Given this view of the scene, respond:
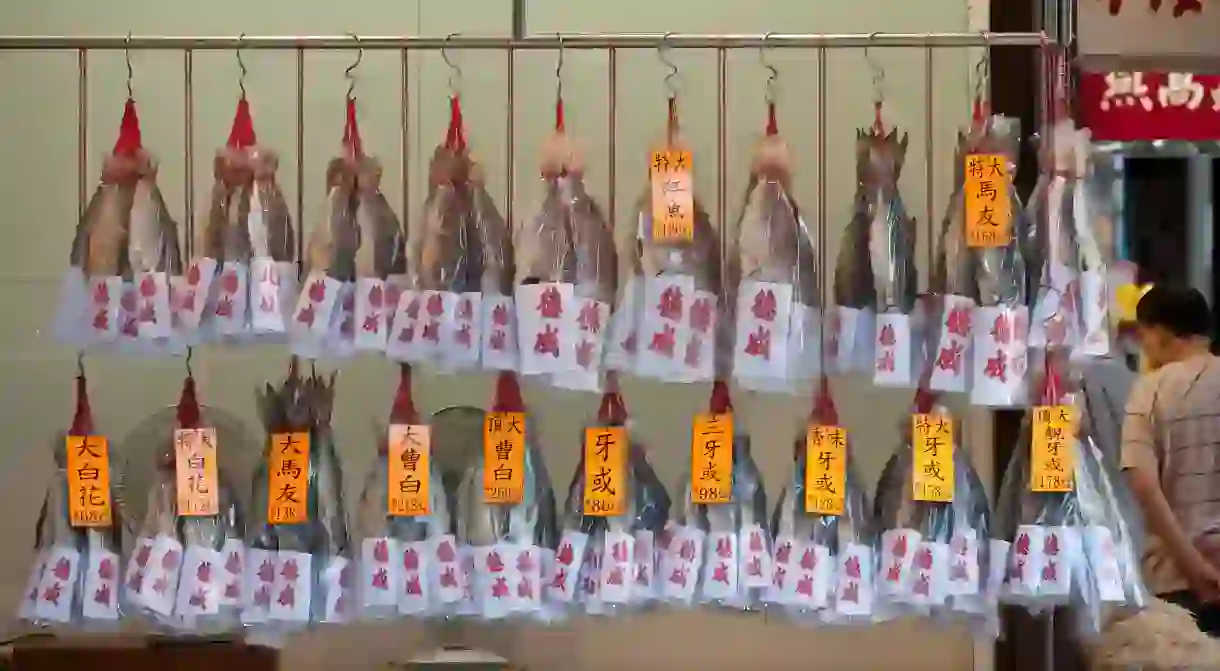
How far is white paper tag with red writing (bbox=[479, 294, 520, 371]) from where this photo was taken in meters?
1.84

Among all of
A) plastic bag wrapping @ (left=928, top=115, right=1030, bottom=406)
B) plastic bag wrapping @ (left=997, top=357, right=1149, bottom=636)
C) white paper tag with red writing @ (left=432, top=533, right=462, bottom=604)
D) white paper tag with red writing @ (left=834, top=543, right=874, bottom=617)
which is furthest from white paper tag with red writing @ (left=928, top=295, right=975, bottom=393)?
white paper tag with red writing @ (left=432, top=533, right=462, bottom=604)

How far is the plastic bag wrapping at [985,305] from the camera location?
71.5 inches

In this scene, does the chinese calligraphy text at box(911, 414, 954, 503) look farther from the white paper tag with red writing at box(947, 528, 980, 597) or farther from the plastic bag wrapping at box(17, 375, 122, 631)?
the plastic bag wrapping at box(17, 375, 122, 631)

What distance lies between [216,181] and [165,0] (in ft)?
3.23

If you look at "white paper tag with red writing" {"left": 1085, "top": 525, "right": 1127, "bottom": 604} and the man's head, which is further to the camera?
the man's head

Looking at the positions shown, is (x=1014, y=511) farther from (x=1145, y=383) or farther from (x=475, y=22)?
(x=475, y=22)

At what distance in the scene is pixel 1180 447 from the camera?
2572mm

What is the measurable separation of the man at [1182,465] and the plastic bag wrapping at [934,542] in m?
0.79

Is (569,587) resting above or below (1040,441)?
below

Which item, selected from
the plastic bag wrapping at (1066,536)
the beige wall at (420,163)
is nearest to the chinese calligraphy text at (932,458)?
the plastic bag wrapping at (1066,536)

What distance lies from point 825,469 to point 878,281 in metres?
0.27

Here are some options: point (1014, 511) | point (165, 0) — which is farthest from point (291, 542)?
point (165, 0)

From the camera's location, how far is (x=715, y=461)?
1865mm

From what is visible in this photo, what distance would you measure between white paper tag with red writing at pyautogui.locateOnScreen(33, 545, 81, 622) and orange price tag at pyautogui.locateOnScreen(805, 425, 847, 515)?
1.01 m
